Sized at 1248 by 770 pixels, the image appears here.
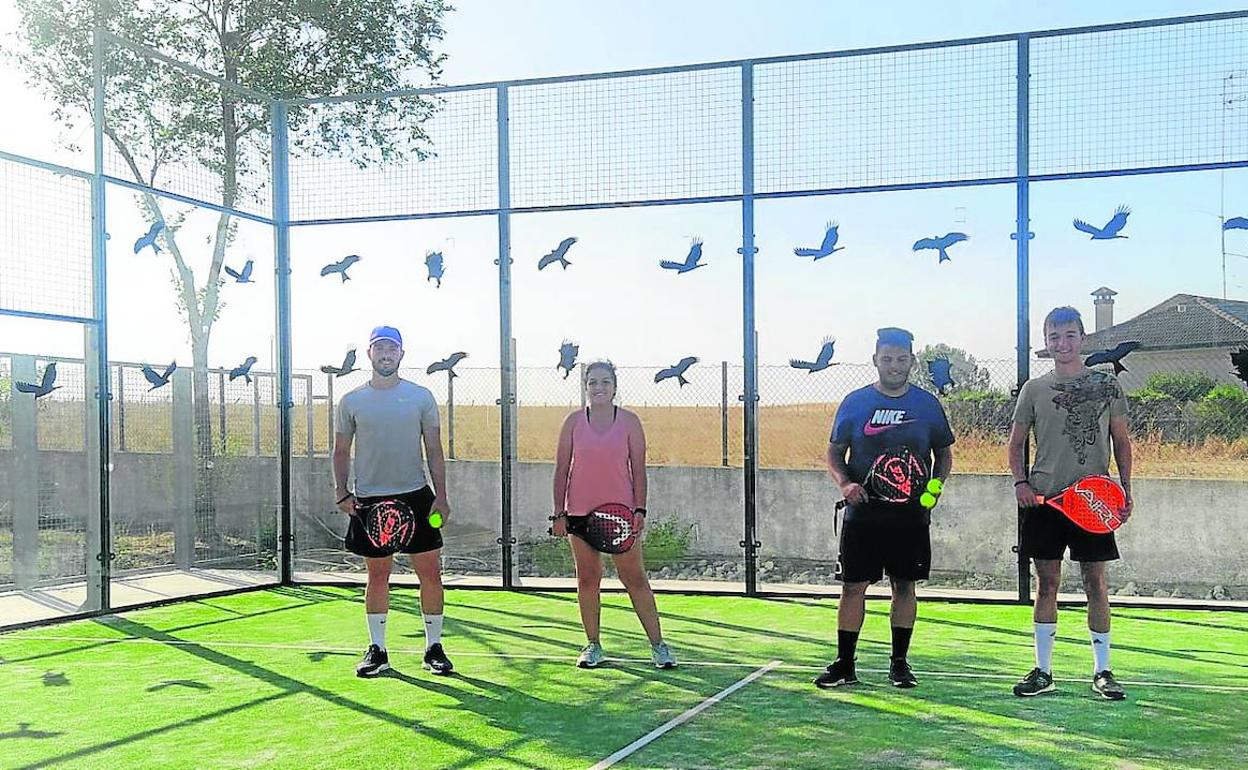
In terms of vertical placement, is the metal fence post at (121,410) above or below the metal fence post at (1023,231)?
below

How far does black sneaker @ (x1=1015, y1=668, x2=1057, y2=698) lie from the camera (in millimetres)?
5637

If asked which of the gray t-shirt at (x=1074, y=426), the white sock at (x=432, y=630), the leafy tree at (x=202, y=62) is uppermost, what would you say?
the leafy tree at (x=202, y=62)

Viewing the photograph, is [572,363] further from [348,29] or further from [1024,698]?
[348,29]

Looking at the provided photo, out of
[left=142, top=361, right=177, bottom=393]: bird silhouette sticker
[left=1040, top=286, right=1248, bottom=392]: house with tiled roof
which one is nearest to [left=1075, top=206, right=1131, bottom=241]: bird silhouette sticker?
[left=1040, top=286, right=1248, bottom=392]: house with tiled roof

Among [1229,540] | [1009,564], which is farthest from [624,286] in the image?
[1229,540]

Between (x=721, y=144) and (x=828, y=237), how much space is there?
41.5 inches

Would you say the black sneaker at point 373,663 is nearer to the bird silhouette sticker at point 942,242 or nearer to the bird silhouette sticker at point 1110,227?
the bird silhouette sticker at point 942,242

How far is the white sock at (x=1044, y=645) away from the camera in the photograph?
569 centimetres

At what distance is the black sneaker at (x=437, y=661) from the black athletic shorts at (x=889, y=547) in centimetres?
192

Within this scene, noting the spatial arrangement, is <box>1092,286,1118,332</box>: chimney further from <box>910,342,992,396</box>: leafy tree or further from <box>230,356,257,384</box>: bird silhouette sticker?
<box>230,356,257,384</box>: bird silhouette sticker

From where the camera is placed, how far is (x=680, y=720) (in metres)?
5.28

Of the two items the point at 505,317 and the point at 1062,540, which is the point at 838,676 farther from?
the point at 505,317

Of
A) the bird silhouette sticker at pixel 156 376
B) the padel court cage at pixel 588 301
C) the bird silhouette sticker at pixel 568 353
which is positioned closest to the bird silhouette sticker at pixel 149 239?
the padel court cage at pixel 588 301

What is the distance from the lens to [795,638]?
7.36 meters
